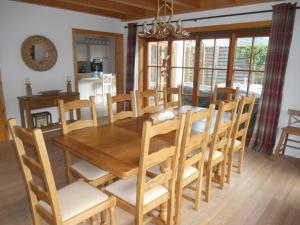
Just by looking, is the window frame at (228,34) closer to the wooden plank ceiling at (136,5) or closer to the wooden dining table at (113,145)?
the wooden plank ceiling at (136,5)

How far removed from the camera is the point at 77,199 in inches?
60.2

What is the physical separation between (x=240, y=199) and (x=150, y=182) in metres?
1.34

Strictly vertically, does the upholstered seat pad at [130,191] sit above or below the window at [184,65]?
below

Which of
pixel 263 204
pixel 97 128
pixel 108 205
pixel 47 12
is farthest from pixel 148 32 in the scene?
pixel 47 12

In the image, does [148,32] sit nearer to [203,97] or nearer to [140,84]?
[203,97]

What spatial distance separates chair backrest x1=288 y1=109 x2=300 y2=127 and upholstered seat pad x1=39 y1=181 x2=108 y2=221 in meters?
2.96

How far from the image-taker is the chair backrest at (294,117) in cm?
328

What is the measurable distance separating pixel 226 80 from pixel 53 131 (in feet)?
11.1

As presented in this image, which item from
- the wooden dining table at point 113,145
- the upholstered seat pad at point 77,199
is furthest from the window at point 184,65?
the upholstered seat pad at point 77,199

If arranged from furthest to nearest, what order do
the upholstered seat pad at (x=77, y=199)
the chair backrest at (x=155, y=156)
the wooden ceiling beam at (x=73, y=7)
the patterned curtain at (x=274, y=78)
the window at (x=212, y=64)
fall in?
the window at (x=212, y=64)
the wooden ceiling beam at (x=73, y=7)
the patterned curtain at (x=274, y=78)
the upholstered seat pad at (x=77, y=199)
the chair backrest at (x=155, y=156)

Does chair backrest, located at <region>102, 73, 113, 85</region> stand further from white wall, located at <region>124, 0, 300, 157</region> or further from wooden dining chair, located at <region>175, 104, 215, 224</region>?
wooden dining chair, located at <region>175, 104, 215, 224</region>

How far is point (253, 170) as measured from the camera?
3.00 metres

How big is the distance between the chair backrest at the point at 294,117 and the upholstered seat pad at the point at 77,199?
2964mm

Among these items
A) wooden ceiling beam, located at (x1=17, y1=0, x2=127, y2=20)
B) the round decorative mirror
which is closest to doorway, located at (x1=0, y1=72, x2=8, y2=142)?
the round decorative mirror
